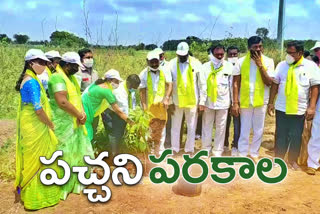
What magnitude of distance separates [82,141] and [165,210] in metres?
1.18

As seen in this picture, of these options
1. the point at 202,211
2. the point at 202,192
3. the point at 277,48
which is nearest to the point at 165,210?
the point at 202,211

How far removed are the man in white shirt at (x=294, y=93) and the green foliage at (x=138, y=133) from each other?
1719mm

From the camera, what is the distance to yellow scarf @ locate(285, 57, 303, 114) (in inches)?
180

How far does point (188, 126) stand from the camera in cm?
521

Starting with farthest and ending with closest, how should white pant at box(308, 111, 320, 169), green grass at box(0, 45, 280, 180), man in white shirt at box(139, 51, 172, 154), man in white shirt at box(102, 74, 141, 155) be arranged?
green grass at box(0, 45, 280, 180) < man in white shirt at box(139, 51, 172, 154) < white pant at box(308, 111, 320, 169) < man in white shirt at box(102, 74, 141, 155)

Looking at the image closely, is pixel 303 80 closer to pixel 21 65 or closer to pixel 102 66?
pixel 102 66

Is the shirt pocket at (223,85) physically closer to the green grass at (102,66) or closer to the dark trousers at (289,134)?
the dark trousers at (289,134)

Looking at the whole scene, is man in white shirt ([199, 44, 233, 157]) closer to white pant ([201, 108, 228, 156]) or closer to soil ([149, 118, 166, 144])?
white pant ([201, 108, 228, 156])

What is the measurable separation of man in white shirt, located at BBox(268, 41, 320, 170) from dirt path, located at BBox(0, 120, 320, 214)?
683mm

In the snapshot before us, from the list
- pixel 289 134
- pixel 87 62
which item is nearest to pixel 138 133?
pixel 87 62

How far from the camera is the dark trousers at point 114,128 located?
4.53 meters

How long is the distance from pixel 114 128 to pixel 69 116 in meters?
0.89

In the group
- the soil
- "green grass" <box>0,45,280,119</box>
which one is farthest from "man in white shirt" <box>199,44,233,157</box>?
"green grass" <box>0,45,280,119</box>

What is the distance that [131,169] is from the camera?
4559 mm
